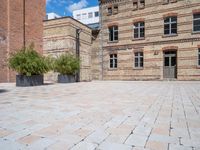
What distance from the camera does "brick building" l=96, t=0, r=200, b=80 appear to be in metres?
17.7

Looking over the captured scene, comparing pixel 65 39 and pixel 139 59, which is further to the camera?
pixel 139 59

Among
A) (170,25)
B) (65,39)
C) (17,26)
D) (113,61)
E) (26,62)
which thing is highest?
(170,25)

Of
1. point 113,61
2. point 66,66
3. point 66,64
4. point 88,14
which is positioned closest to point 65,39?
point 66,64

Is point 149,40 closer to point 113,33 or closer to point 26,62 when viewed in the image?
point 113,33

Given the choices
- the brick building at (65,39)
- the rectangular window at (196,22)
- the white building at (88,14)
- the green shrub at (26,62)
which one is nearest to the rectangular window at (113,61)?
the brick building at (65,39)

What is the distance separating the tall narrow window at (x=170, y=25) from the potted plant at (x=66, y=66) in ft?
30.4

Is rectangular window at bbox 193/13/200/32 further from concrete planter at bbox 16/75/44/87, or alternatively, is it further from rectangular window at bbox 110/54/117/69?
concrete planter at bbox 16/75/44/87

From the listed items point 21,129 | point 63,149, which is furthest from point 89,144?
point 21,129

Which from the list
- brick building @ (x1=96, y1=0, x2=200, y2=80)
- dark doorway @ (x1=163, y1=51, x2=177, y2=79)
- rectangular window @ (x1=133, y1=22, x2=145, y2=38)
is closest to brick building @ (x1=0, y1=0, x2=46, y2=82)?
brick building @ (x1=96, y1=0, x2=200, y2=80)

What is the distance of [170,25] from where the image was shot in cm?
1864

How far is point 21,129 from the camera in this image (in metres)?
3.52

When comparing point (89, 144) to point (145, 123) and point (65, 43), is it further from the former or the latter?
point (65, 43)

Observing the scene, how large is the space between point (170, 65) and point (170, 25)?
3.84m

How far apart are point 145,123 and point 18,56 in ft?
34.6
